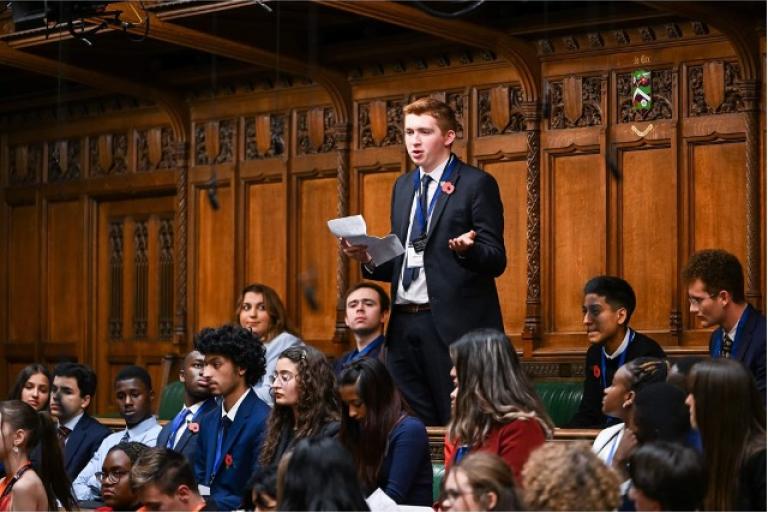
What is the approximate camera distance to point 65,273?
1298cm

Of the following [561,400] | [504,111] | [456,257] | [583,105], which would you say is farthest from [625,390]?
[504,111]

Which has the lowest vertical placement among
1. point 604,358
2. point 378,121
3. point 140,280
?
point 604,358

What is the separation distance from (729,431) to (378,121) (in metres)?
6.20

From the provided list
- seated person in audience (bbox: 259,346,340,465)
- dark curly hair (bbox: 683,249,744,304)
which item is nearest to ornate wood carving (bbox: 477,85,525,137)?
dark curly hair (bbox: 683,249,744,304)

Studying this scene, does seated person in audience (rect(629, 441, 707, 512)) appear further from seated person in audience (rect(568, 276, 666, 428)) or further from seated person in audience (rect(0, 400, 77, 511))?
seated person in audience (rect(0, 400, 77, 511))

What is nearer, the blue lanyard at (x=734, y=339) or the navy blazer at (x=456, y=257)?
the blue lanyard at (x=734, y=339)

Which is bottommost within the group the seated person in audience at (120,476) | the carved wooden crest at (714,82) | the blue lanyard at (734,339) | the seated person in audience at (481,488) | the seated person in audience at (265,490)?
the seated person in audience at (120,476)

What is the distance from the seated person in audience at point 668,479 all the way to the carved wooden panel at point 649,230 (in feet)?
16.5

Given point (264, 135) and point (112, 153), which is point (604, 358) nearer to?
point (264, 135)

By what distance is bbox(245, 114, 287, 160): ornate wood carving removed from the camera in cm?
1143

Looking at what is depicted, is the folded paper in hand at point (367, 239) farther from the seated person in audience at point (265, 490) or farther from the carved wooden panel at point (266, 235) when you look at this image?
the carved wooden panel at point (266, 235)

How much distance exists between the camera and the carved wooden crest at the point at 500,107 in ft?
33.7

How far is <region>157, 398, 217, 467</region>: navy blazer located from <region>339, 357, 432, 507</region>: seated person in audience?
40.8 inches

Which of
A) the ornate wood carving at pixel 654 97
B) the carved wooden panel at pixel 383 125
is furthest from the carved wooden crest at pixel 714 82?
the carved wooden panel at pixel 383 125
